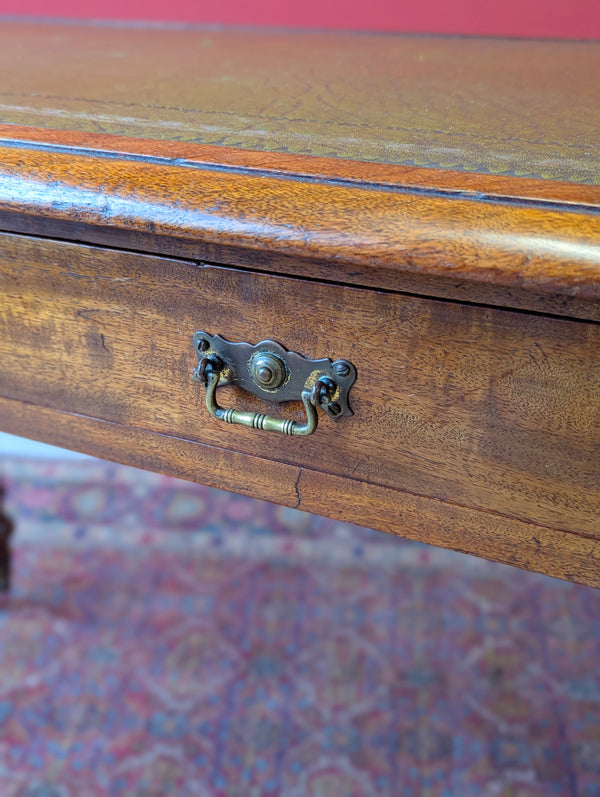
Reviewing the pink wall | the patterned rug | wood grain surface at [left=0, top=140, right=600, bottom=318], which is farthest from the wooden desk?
the patterned rug

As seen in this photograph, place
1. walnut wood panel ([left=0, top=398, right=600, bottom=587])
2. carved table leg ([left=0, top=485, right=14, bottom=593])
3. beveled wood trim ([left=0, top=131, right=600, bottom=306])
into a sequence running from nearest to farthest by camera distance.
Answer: beveled wood trim ([left=0, top=131, right=600, bottom=306]), walnut wood panel ([left=0, top=398, right=600, bottom=587]), carved table leg ([left=0, top=485, right=14, bottom=593])

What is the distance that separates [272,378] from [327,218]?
4.3 inches

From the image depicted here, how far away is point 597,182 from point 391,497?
204 millimetres

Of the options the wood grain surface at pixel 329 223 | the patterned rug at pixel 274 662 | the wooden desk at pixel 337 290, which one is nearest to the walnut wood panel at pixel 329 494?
the wooden desk at pixel 337 290

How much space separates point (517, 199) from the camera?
0.33m

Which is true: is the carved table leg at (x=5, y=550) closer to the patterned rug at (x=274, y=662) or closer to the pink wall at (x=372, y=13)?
the patterned rug at (x=274, y=662)

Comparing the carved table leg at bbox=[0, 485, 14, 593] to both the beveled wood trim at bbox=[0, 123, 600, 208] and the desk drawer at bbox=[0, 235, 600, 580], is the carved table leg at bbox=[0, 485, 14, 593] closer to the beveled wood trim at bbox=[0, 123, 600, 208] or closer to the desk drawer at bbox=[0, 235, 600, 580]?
the desk drawer at bbox=[0, 235, 600, 580]

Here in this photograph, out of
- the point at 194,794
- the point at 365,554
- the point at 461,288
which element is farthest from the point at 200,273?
the point at 365,554

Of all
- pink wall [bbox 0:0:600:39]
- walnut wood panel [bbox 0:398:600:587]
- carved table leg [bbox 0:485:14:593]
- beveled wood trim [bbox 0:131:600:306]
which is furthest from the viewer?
carved table leg [bbox 0:485:14:593]

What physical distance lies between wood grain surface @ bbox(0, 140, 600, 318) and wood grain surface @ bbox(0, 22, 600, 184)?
49 mm

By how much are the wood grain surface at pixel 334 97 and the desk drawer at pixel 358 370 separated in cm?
Answer: 8

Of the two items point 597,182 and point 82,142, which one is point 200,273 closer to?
point 82,142

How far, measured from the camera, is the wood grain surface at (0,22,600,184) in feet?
1.35

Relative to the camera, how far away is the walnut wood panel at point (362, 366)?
37 centimetres
